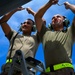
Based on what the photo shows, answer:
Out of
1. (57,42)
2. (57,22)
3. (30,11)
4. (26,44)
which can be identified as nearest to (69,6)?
(57,22)

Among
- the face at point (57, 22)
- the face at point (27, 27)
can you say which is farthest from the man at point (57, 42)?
the face at point (27, 27)

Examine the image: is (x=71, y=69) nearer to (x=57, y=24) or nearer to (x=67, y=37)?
(x=67, y=37)

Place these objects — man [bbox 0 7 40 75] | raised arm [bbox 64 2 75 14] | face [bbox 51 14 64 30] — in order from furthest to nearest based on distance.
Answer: man [bbox 0 7 40 75]
face [bbox 51 14 64 30]
raised arm [bbox 64 2 75 14]

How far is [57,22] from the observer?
6.30 meters

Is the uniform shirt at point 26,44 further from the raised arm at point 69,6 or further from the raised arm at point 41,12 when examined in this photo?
the raised arm at point 69,6

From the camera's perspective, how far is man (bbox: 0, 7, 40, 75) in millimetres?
6445

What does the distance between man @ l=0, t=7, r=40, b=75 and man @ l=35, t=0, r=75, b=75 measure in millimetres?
517

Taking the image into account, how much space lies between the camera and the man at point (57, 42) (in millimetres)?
5466

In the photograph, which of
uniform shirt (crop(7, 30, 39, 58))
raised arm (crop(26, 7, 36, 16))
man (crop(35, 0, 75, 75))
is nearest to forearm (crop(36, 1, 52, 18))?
man (crop(35, 0, 75, 75))

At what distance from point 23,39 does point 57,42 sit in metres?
1.29

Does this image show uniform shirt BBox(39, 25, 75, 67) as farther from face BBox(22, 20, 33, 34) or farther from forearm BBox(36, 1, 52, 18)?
face BBox(22, 20, 33, 34)

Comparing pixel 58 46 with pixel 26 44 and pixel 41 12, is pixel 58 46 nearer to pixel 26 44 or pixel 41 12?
pixel 41 12

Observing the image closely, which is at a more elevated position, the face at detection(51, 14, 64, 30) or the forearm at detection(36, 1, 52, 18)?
the forearm at detection(36, 1, 52, 18)

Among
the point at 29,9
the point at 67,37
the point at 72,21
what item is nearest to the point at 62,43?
the point at 67,37
